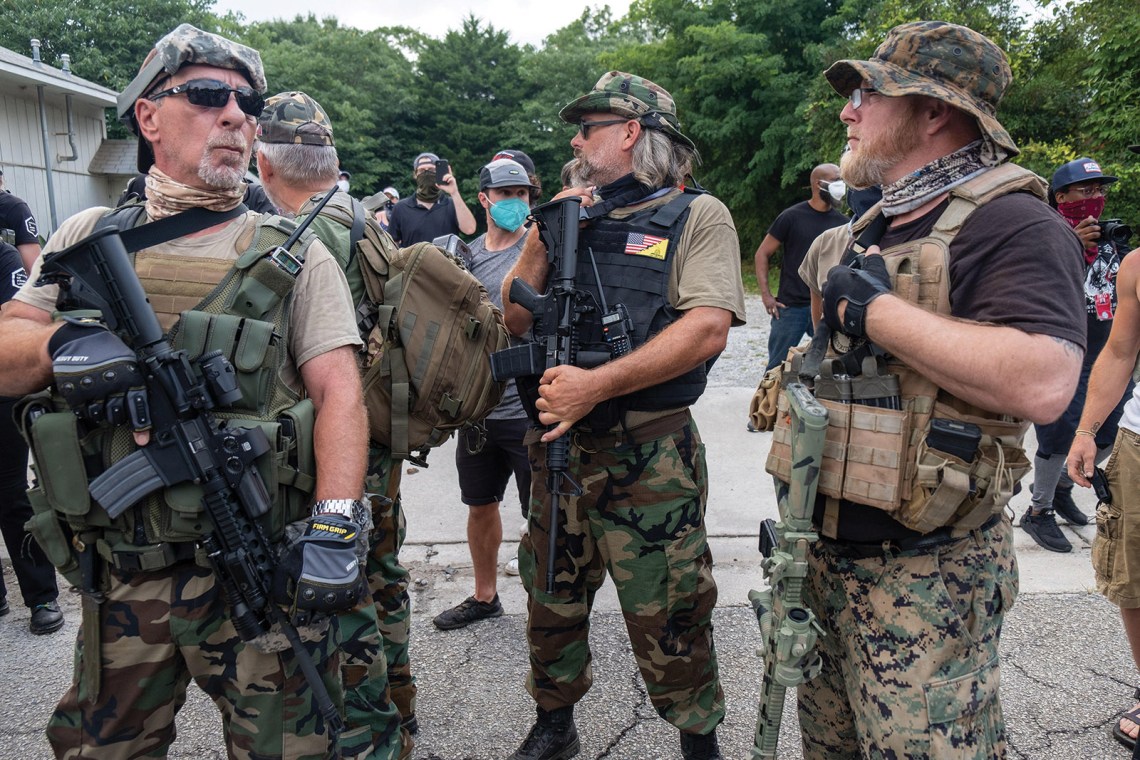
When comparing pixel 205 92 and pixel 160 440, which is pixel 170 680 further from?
pixel 205 92

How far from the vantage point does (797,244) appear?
6691mm

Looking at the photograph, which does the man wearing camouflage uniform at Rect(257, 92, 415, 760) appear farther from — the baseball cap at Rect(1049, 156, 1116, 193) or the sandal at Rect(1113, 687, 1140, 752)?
the baseball cap at Rect(1049, 156, 1116, 193)

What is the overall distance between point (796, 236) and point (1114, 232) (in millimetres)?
2501

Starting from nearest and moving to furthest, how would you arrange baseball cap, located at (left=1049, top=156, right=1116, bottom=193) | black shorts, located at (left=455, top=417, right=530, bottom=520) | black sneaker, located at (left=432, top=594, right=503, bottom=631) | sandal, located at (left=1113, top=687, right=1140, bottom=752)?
sandal, located at (left=1113, top=687, right=1140, bottom=752), black shorts, located at (left=455, top=417, right=530, bottom=520), black sneaker, located at (left=432, top=594, right=503, bottom=631), baseball cap, located at (left=1049, top=156, right=1116, bottom=193)

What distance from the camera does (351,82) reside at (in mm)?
36969

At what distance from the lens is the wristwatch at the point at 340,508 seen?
1812 millimetres

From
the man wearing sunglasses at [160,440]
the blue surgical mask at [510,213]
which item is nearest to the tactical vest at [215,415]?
the man wearing sunglasses at [160,440]

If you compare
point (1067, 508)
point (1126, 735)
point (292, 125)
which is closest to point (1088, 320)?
point (1067, 508)

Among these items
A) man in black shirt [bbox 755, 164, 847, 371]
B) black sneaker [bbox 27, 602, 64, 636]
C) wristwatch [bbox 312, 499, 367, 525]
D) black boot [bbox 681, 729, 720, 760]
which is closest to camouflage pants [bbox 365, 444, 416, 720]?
wristwatch [bbox 312, 499, 367, 525]

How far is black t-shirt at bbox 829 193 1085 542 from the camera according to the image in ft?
5.04

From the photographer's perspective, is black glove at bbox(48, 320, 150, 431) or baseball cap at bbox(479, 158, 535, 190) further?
baseball cap at bbox(479, 158, 535, 190)

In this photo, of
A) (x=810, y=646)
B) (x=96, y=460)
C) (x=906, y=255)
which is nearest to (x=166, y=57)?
(x=96, y=460)

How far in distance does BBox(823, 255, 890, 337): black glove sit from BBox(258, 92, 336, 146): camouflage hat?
1884 mm

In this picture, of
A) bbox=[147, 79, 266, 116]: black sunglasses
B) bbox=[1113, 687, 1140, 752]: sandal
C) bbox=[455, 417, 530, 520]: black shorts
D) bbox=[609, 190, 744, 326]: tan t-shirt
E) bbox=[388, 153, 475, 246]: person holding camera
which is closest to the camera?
bbox=[147, 79, 266, 116]: black sunglasses
